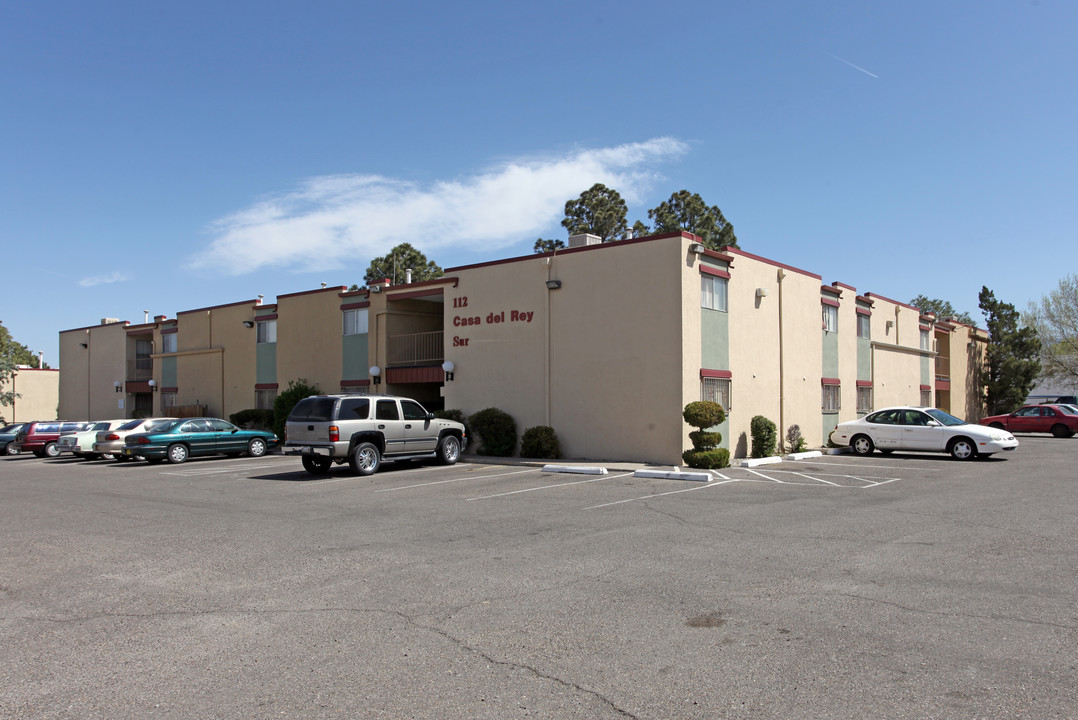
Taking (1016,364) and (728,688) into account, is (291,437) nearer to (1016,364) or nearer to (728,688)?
(728,688)

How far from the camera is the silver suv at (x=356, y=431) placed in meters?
18.2

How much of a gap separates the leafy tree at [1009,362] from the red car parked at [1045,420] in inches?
336

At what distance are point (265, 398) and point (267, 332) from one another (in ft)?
9.19

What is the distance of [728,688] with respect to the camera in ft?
15.6

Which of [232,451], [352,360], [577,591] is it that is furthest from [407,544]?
[352,360]

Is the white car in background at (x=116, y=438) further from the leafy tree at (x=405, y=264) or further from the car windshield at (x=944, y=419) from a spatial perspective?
the leafy tree at (x=405, y=264)

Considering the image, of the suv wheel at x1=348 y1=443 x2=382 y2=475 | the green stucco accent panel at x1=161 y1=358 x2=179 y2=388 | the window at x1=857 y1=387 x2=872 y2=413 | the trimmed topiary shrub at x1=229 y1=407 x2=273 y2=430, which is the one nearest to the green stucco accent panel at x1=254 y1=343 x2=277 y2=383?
the trimmed topiary shrub at x1=229 y1=407 x2=273 y2=430

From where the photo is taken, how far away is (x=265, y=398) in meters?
32.5

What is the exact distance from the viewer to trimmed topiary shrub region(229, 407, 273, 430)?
31609 mm

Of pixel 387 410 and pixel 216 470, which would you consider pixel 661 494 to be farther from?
pixel 216 470

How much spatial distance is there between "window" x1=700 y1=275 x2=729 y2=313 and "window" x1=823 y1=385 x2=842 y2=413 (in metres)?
7.63

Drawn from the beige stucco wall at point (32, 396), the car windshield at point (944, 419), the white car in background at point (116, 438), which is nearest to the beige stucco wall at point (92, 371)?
the beige stucco wall at point (32, 396)

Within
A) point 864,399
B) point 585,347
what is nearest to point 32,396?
point 585,347

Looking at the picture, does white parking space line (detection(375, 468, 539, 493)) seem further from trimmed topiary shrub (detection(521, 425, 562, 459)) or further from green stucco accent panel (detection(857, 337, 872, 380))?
green stucco accent panel (detection(857, 337, 872, 380))
